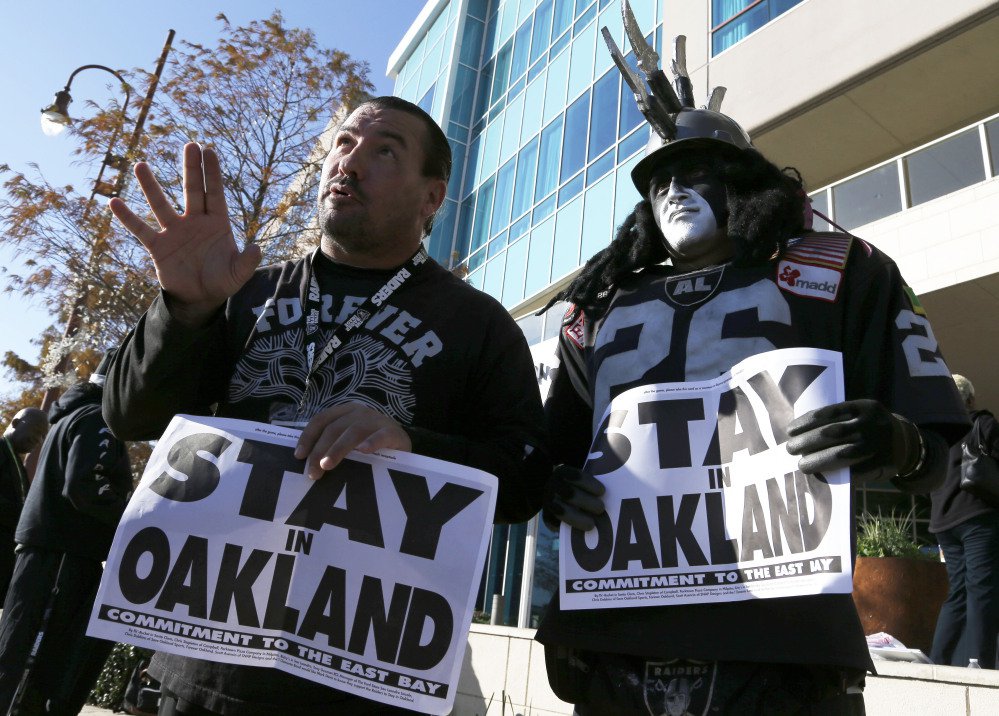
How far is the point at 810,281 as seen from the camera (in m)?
2.07

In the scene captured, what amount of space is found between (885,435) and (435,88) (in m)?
23.0

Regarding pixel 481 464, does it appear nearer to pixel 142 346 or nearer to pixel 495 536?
pixel 142 346

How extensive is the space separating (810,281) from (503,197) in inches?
673

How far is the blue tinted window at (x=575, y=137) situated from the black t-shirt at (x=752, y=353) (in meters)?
13.7

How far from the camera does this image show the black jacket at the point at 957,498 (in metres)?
4.82

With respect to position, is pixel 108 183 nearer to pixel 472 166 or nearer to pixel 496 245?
pixel 496 245

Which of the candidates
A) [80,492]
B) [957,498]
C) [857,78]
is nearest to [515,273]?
[857,78]

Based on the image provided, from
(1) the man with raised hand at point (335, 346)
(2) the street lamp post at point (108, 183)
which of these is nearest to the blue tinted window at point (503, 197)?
(2) the street lamp post at point (108, 183)

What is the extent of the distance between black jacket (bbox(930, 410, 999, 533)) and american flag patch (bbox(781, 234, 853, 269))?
3184mm

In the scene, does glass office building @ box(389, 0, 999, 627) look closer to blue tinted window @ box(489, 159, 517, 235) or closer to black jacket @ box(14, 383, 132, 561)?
blue tinted window @ box(489, 159, 517, 235)

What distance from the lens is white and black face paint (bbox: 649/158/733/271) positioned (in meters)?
2.32

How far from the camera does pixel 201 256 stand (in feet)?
6.26

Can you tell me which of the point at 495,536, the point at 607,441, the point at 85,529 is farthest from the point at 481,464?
the point at 495,536

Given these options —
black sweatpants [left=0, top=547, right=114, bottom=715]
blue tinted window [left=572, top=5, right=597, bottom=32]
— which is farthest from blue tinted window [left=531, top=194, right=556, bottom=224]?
black sweatpants [left=0, top=547, right=114, bottom=715]
